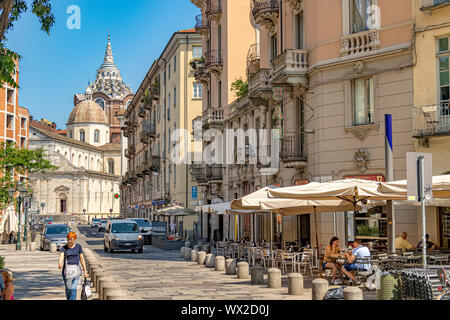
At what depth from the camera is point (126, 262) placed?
28.7m

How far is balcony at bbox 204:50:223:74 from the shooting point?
44312mm

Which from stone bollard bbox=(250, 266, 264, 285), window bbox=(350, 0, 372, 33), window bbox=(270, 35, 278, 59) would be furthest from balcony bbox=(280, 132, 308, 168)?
stone bollard bbox=(250, 266, 264, 285)

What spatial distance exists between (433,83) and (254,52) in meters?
20.1

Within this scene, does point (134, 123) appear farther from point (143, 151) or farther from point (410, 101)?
point (410, 101)

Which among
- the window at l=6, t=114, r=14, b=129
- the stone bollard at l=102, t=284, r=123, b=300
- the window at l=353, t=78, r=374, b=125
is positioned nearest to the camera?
the stone bollard at l=102, t=284, r=123, b=300

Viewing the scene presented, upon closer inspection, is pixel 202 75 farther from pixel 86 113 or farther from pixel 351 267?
pixel 86 113

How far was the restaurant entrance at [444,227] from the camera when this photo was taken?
22.3 meters

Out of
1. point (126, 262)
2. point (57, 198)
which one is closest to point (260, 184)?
point (126, 262)

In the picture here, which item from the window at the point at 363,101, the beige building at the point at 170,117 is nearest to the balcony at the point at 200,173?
the beige building at the point at 170,117

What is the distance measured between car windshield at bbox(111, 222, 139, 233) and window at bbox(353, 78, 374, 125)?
16163mm

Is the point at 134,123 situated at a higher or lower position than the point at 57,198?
higher

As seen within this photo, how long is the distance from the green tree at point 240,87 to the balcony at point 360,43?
583 inches

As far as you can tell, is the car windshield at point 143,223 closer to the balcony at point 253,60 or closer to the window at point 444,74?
the balcony at point 253,60

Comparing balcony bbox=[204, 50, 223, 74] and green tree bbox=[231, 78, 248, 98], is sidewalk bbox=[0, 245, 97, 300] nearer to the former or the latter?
green tree bbox=[231, 78, 248, 98]
